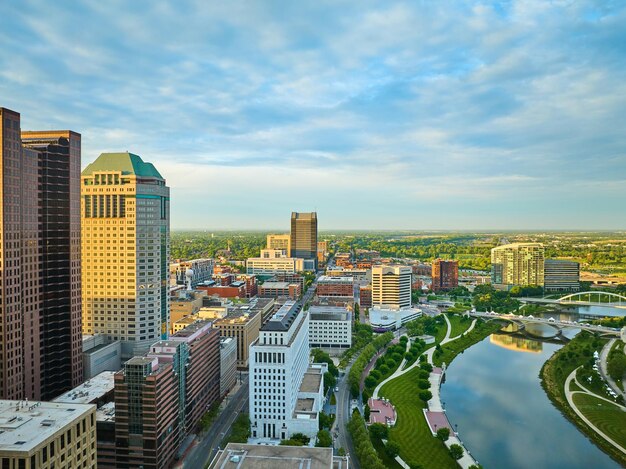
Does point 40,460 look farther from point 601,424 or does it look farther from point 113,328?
point 601,424

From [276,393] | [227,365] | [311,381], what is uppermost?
[276,393]

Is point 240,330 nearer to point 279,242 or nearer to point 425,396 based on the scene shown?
point 425,396

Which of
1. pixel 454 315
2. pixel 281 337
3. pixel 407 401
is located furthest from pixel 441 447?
Answer: pixel 454 315

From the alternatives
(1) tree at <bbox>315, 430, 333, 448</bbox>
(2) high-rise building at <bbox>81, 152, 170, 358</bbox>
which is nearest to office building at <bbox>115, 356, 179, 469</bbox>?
(1) tree at <bbox>315, 430, 333, 448</bbox>

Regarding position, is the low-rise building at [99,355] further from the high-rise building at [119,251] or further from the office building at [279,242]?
the office building at [279,242]

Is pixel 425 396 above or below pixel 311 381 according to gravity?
below

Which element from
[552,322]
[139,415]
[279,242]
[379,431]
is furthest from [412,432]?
[279,242]
